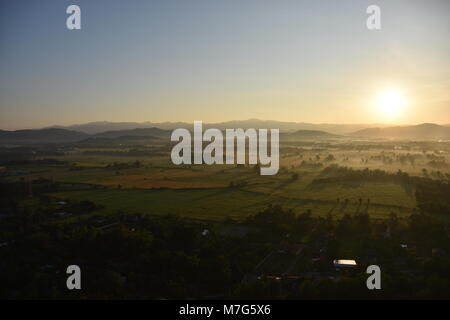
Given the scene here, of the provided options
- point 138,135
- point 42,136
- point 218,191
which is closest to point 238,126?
point 138,135

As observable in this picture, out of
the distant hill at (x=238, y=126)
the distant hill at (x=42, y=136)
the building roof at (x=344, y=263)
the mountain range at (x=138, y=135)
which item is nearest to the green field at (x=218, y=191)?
the building roof at (x=344, y=263)

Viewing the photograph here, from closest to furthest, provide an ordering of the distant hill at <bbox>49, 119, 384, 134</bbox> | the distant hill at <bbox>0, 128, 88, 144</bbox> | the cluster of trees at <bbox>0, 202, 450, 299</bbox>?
the cluster of trees at <bbox>0, 202, 450, 299</bbox>, the distant hill at <bbox>0, 128, 88, 144</bbox>, the distant hill at <bbox>49, 119, 384, 134</bbox>

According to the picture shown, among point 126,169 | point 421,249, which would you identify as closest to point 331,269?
point 421,249

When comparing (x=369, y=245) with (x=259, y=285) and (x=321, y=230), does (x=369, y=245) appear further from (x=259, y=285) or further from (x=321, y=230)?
(x=259, y=285)

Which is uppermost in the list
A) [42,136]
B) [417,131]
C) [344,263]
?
[417,131]

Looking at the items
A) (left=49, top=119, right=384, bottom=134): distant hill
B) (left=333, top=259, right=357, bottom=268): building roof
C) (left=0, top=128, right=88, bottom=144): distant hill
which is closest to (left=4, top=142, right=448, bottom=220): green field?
(left=333, top=259, right=357, bottom=268): building roof

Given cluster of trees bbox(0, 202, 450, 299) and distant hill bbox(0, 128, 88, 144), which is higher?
distant hill bbox(0, 128, 88, 144)

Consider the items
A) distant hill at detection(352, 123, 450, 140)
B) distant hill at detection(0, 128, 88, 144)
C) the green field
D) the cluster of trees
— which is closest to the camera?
the cluster of trees

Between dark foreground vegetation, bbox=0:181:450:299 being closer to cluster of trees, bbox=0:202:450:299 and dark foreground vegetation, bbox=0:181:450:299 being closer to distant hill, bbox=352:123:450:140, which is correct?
cluster of trees, bbox=0:202:450:299

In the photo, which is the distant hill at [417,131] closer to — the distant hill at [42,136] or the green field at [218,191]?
the green field at [218,191]

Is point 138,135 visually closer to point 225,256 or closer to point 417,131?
point 417,131
